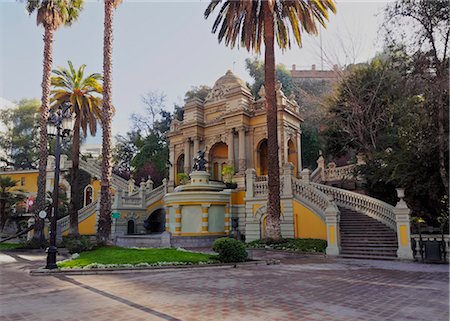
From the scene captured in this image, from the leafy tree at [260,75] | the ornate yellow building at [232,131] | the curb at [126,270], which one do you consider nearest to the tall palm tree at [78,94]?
the ornate yellow building at [232,131]

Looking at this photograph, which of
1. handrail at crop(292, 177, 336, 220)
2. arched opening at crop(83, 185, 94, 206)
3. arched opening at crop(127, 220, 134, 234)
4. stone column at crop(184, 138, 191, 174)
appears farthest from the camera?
arched opening at crop(83, 185, 94, 206)

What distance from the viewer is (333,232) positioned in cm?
1520

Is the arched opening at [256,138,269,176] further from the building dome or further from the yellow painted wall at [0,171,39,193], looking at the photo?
the yellow painted wall at [0,171,39,193]

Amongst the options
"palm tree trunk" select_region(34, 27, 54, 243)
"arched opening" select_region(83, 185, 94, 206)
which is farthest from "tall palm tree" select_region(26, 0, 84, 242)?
"arched opening" select_region(83, 185, 94, 206)

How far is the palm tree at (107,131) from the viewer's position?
1733cm

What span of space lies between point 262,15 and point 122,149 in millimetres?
34648

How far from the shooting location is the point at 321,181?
25.8 metres

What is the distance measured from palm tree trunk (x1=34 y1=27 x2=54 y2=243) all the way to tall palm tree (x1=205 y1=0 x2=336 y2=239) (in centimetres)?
1206

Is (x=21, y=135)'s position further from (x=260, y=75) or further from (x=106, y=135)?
(x=106, y=135)

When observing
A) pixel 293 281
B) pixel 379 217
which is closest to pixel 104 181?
pixel 293 281

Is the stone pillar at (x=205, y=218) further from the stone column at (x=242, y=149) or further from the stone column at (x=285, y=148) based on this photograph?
the stone column at (x=285, y=148)

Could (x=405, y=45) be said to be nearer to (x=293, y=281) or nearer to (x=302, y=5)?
(x=302, y=5)

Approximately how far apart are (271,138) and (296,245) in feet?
18.8

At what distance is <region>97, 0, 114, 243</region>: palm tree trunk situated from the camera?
17.3 meters
